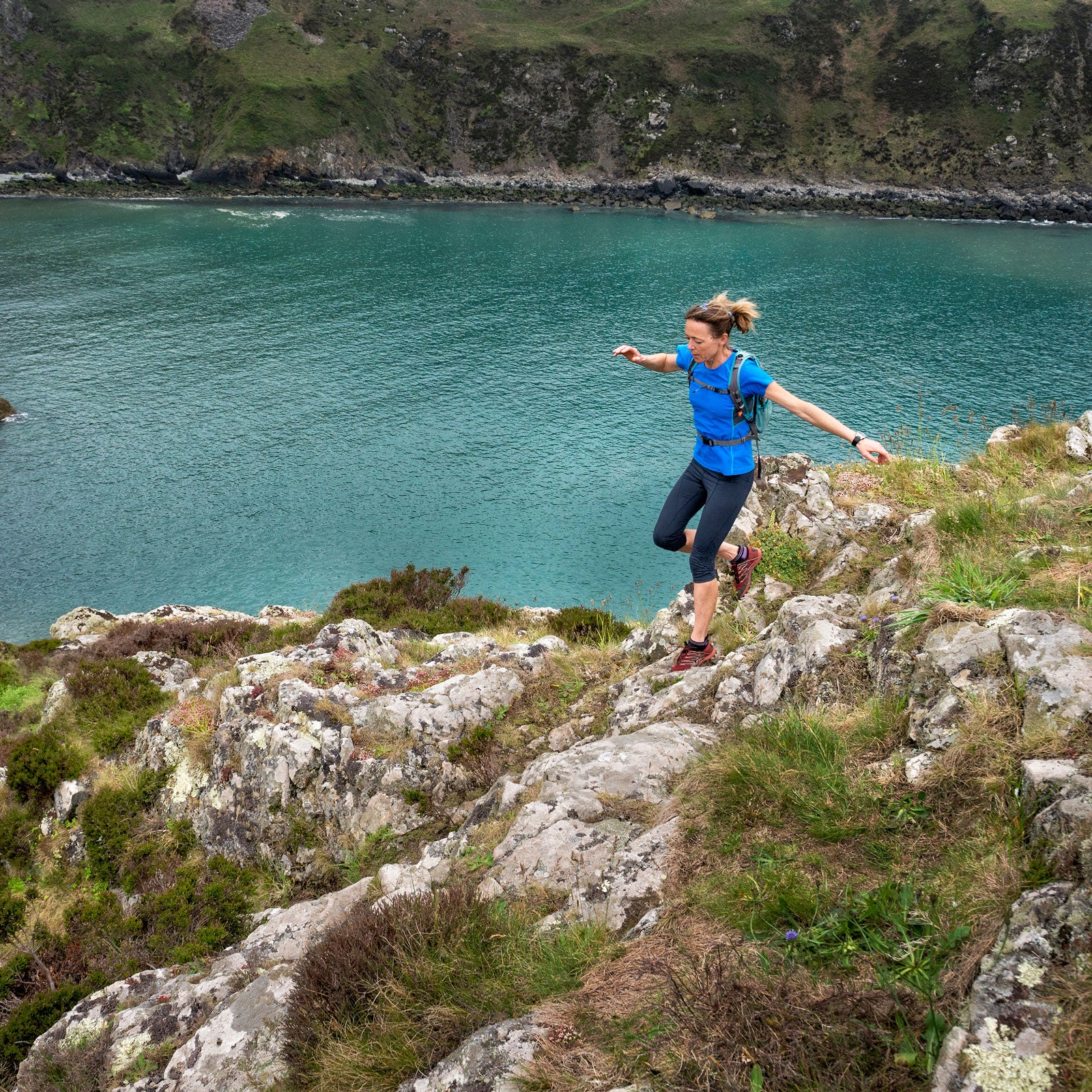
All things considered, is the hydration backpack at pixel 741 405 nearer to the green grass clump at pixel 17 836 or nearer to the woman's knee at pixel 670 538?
the woman's knee at pixel 670 538

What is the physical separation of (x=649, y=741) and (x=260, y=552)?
28.2m

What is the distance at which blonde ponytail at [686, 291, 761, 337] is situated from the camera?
725 centimetres

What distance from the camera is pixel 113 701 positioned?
14.1 m

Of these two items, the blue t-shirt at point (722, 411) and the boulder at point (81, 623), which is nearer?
the blue t-shirt at point (722, 411)

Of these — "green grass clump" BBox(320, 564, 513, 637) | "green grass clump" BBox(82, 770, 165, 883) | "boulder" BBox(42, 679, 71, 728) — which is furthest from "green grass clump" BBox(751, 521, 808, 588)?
"boulder" BBox(42, 679, 71, 728)

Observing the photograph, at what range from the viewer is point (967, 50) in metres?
146

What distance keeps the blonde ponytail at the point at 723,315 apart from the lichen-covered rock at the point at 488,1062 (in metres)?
6.10

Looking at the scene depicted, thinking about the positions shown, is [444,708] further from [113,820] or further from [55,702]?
[55,702]

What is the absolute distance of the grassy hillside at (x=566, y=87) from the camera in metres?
132

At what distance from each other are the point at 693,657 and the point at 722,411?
3181 mm

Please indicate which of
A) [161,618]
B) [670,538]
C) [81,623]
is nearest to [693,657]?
[670,538]

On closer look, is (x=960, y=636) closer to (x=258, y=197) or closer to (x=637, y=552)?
(x=637, y=552)

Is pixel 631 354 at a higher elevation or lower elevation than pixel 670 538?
higher

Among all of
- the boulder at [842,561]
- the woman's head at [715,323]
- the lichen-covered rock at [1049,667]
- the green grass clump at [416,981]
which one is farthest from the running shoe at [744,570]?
the green grass clump at [416,981]
